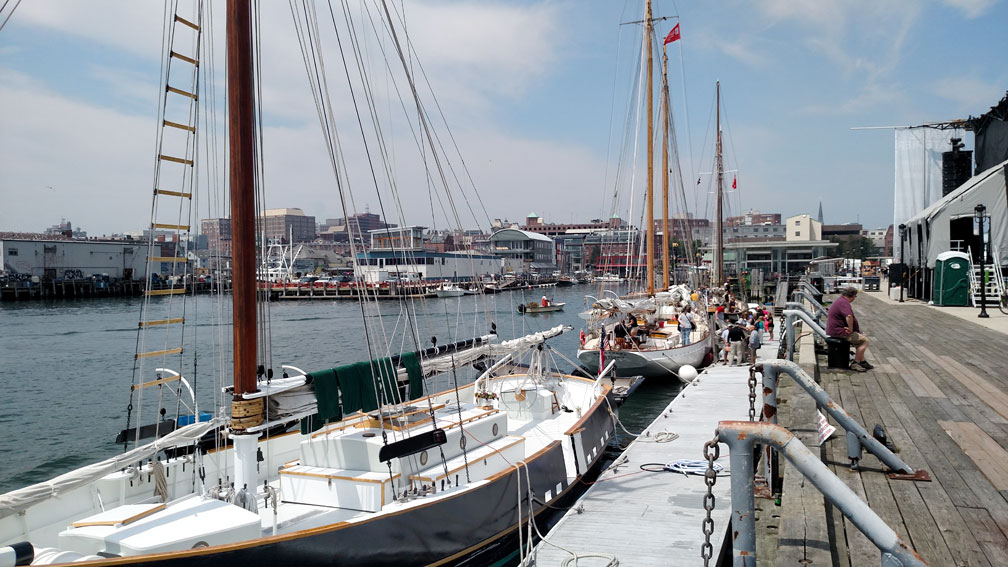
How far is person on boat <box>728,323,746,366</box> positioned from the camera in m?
21.7

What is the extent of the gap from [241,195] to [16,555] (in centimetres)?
444

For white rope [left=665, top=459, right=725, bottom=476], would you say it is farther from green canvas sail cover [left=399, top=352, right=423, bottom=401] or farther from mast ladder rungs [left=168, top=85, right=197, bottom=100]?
mast ladder rungs [left=168, top=85, right=197, bottom=100]

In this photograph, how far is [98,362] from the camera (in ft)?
120

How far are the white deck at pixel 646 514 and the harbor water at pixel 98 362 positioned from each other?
3.79 m

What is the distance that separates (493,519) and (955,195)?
2627 centimetres

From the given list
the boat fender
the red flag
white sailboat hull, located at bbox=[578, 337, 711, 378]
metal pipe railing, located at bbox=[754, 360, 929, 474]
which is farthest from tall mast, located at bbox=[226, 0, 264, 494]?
the red flag

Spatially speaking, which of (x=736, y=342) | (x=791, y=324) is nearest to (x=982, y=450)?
(x=791, y=324)

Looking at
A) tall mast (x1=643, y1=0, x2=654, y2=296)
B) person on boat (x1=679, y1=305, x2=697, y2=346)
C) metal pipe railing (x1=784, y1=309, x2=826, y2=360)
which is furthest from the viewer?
tall mast (x1=643, y1=0, x2=654, y2=296)

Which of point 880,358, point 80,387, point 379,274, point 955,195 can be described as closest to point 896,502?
point 880,358

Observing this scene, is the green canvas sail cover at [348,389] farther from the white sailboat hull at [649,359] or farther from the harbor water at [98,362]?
the white sailboat hull at [649,359]

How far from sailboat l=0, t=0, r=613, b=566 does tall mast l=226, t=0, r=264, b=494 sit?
2 cm

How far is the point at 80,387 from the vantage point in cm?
2936

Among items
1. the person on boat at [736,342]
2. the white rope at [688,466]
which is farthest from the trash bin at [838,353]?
the person on boat at [736,342]

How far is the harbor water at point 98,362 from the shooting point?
19406 millimetres
